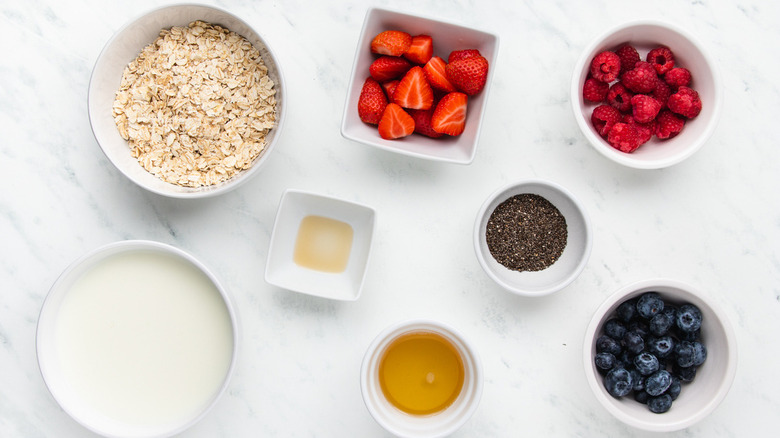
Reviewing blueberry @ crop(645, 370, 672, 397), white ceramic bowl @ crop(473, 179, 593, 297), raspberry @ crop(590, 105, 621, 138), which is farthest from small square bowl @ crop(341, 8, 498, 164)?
blueberry @ crop(645, 370, 672, 397)

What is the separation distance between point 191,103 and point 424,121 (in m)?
0.52

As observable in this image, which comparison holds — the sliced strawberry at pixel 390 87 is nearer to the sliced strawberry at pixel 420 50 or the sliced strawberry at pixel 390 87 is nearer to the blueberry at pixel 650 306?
the sliced strawberry at pixel 420 50

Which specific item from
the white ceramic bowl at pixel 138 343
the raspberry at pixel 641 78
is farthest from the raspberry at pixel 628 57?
the white ceramic bowl at pixel 138 343

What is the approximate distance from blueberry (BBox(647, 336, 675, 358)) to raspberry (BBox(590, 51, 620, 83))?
0.59 m

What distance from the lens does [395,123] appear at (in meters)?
1.33

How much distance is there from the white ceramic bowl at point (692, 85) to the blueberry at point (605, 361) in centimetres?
42

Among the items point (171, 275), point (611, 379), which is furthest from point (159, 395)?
point (611, 379)

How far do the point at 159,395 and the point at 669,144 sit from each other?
4.30 feet

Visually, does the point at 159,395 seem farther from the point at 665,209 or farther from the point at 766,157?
the point at 766,157

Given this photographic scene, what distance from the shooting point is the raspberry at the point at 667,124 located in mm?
1366

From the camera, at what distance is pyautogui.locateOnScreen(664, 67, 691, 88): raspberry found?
1.35 m

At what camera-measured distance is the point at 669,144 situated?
4.55 feet

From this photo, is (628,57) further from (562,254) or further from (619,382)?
(619,382)

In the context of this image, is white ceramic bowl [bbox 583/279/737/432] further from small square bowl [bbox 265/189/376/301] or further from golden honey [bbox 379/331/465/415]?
small square bowl [bbox 265/189/376/301]
